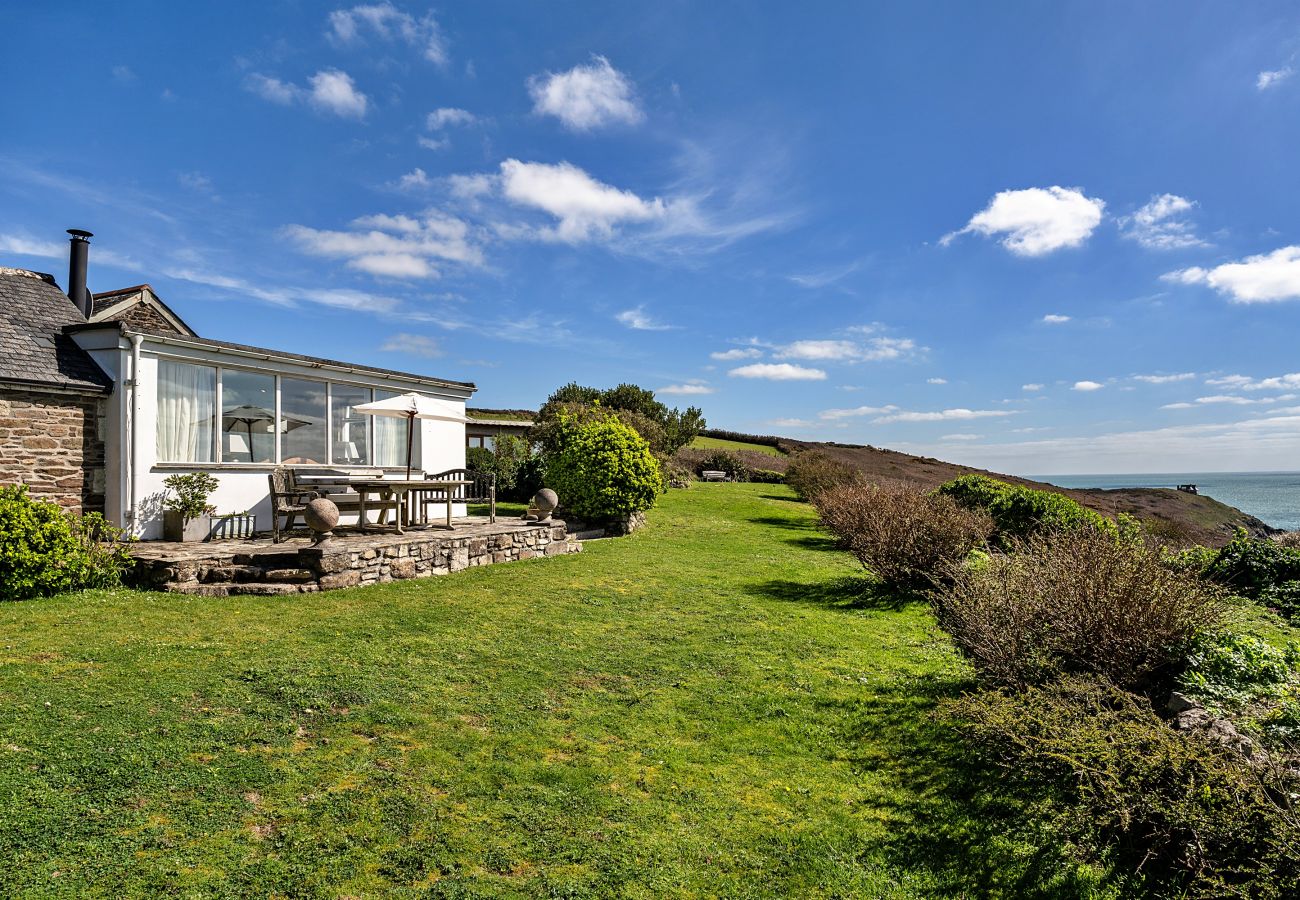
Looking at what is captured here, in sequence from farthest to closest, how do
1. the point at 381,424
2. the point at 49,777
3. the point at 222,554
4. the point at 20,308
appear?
the point at 381,424
the point at 20,308
the point at 222,554
the point at 49,777

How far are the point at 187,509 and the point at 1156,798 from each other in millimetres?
12139

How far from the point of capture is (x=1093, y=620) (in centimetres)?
505

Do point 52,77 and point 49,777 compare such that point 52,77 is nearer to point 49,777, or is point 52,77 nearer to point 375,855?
point 49,777

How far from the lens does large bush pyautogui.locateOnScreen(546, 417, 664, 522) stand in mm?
14438

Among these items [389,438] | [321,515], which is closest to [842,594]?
[321,515]

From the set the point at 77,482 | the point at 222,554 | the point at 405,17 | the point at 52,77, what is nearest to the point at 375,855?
the point at 222,554

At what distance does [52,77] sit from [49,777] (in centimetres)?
1185

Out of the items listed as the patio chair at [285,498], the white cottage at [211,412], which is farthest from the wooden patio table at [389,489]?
the white cottage at [211,412]

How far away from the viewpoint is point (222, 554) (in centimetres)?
877

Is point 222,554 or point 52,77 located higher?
point 52,77

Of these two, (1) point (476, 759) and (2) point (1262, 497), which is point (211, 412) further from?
(2) point (1262, 497)

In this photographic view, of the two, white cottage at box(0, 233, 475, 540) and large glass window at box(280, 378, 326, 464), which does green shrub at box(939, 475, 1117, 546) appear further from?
large glass window at box(280, 378, 326, 464)

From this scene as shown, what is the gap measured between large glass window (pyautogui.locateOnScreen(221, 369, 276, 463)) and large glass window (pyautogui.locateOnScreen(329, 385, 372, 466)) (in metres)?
1.24

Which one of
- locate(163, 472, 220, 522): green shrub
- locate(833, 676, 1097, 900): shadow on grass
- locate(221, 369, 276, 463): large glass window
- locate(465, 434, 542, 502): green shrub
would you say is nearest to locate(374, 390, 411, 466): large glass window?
locate(221, 369, 276, 463): large glass window
